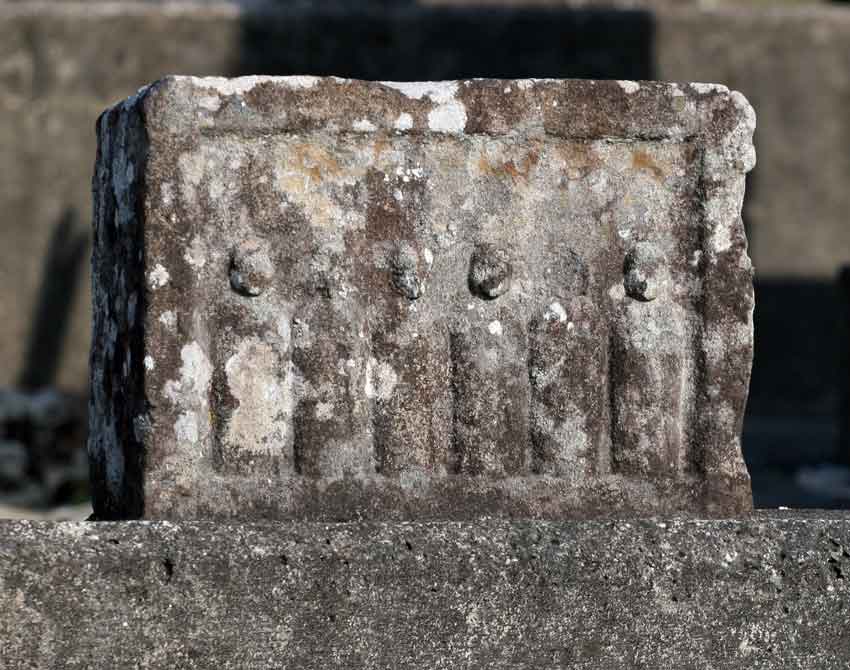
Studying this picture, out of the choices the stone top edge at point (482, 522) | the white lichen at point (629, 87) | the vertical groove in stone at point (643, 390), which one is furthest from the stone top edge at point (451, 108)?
the stone top edge at point (482, 522)

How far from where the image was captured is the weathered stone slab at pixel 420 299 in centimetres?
269

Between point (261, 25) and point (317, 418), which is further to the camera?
point (261, 25)

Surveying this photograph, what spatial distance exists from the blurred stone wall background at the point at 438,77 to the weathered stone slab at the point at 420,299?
4882 millimetres

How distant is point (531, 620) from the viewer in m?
2.43

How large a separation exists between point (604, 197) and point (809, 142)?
5472mm

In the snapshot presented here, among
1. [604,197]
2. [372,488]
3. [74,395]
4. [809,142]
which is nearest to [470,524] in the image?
[372,488]

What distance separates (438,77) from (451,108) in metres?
5.09

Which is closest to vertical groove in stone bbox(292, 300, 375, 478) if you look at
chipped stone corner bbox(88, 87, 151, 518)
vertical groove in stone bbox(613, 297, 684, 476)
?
chipped stone corner bbox(88, 87, 151, 518)

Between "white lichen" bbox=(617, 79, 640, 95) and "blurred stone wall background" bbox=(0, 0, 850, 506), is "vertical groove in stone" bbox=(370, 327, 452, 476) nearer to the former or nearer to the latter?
"white lichen" bbox=(617, 79, 640, 95)

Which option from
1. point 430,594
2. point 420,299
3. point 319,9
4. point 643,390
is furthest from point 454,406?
point 319,9

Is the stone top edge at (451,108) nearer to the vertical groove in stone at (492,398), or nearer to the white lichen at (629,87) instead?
the white lichen at (629,87)

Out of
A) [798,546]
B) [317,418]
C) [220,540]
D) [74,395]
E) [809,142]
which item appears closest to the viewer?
[220,540]

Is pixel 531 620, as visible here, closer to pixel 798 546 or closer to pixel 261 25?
pixel 798 546

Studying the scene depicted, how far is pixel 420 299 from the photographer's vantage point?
280 cm
